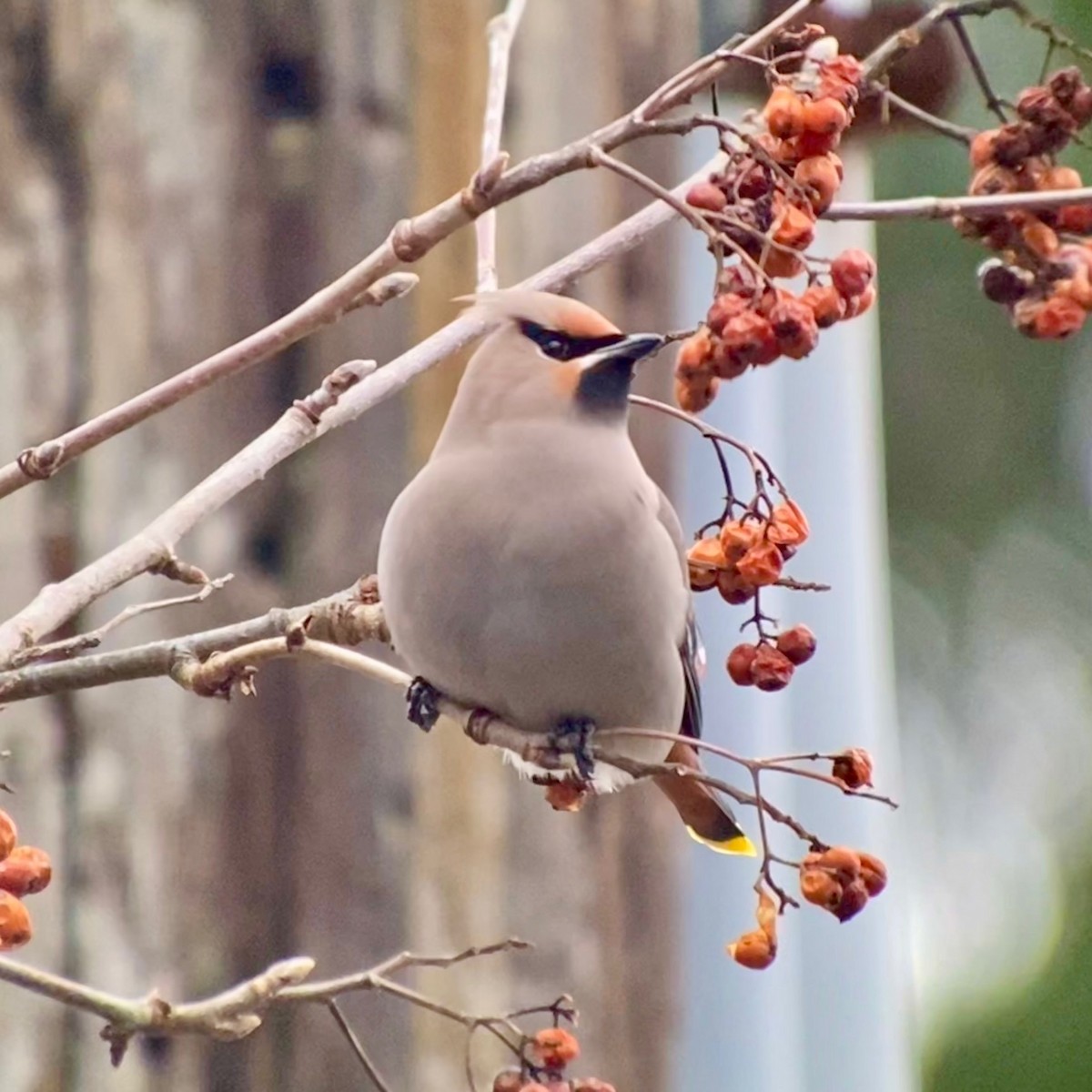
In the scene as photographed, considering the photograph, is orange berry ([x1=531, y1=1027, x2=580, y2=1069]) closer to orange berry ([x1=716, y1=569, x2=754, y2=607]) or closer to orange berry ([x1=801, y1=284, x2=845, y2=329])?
orange berry ([x1=716, y1=569, x2=754, y2=607])

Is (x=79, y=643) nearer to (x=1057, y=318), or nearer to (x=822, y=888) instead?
(x=822, y=888)

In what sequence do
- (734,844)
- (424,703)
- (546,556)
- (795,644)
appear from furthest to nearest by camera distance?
(734,844)
(424,703)
(546,556)
(795,644)

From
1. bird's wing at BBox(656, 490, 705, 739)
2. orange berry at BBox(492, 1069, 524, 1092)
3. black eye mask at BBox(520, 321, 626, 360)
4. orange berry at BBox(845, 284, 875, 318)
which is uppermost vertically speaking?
black eye mask at BBox(520, 321, 626, 360)

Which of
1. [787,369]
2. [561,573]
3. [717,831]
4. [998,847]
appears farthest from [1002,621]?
[561,573]

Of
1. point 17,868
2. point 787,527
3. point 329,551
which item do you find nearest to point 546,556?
point 787,527

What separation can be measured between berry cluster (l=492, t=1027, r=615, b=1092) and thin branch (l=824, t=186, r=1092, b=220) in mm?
556

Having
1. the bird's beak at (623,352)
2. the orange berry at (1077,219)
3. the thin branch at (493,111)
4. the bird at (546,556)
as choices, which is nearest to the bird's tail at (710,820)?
the bird at (546,556)

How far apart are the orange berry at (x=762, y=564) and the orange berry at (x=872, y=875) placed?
0.19 metres

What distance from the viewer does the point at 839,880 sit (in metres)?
1.26

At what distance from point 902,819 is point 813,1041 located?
203cm

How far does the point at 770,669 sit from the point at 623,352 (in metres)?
0.34

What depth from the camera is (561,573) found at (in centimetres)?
154

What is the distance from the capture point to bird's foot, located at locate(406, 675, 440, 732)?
65.1 inches

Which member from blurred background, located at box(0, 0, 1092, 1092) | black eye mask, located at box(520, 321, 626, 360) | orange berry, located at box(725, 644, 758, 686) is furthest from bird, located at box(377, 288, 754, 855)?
blurred background, located at box(0, 0, 1092, 1092)
